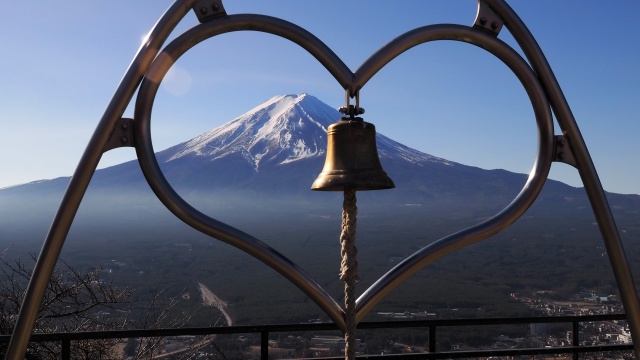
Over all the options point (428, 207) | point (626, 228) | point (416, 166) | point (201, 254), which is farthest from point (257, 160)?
point (201, 254)

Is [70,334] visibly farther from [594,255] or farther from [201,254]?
[594,255]

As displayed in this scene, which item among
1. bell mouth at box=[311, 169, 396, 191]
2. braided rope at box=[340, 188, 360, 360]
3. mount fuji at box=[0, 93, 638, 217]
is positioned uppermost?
mount fuji at box=[0, 93, 638, 217]

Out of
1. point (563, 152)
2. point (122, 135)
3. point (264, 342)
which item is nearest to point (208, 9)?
point (122, 135)

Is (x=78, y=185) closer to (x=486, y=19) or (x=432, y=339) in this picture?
(x=486, y=19)

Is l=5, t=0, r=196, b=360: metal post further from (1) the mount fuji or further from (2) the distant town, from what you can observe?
(1) the mount fuji

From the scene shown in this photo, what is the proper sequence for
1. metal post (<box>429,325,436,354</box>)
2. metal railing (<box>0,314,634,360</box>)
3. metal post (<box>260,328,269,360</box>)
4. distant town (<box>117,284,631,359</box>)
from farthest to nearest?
distant town (<box>117,284,631,359</box>)
metal post (<box>429,325,436,354</box>)
metal post (<box>260,328,269,360</box>)
metal railing (<box>0,314,634,360</box>)

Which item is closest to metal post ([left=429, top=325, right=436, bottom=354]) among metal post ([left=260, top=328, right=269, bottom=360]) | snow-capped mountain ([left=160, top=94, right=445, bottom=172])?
metal post ([left=260, top=328, right=269, bottom=360])

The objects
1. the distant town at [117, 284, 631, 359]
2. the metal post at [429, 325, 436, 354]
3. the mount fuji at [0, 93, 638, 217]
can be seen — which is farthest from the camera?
the mount fuji at [0, 93, 638, 217]

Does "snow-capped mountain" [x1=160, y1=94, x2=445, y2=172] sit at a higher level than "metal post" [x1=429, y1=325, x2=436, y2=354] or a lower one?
higher
